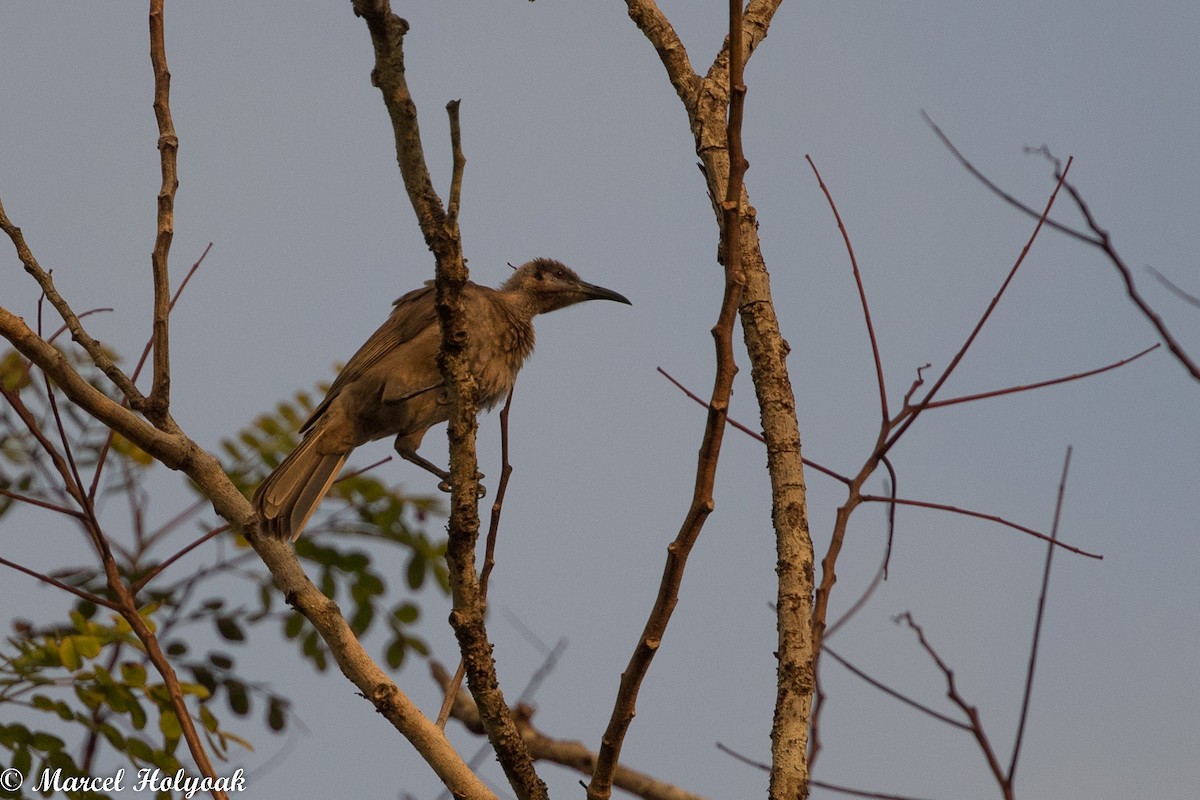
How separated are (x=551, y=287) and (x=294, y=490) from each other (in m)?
2.43

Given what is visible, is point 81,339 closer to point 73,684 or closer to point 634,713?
point 73,684

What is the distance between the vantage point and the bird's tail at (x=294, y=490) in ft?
16.4

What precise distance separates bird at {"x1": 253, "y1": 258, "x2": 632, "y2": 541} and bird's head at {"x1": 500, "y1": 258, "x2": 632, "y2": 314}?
627 millimetres

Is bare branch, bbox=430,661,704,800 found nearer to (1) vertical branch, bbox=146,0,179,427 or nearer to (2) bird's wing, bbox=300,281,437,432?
(2) bird's wing, bbox=300,281,437,432

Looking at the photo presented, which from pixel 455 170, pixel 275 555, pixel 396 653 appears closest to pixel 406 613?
pixel 396 653

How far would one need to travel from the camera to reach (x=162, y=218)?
3373mm

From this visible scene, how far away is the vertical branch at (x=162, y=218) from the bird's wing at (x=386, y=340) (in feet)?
7.83

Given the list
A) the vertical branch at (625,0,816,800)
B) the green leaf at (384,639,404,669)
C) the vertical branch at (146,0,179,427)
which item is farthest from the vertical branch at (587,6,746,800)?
the green leaf at (384,639,404,669)

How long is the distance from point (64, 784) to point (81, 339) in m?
1.56

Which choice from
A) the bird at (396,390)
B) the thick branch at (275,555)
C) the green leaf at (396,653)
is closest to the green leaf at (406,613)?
the green leaf at (396,653)

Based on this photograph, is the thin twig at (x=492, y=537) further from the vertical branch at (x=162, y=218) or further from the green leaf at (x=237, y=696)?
the green leaf at (x=237, y=696)

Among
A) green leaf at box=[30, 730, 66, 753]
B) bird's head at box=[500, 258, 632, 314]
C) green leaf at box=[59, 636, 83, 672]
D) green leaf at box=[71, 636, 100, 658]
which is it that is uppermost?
bird's head at box=[500, 258, 632, 314]

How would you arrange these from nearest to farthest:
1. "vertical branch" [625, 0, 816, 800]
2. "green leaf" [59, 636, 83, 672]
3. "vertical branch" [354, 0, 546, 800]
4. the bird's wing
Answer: "vertical branch" [354, 0, 546, 800], "vertical branch" [625, 0, 816, 800], "green leaf" [59, 636, 83, 672], the bird's wing

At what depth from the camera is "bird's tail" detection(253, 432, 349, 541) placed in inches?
197
